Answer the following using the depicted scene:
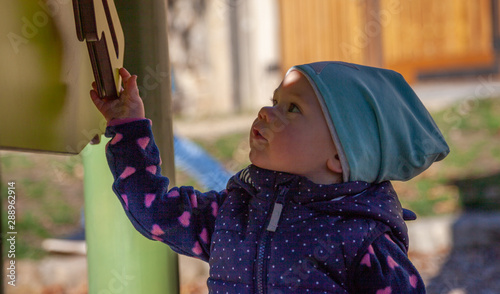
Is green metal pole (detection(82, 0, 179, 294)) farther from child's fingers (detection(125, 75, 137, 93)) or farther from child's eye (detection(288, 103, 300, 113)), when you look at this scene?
child's eye (detection(288, 103, 300, 113))

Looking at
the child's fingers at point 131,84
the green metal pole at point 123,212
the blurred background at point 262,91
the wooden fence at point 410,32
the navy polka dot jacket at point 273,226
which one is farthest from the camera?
the wooden fence at point 410,32

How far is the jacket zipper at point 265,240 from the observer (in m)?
1.14

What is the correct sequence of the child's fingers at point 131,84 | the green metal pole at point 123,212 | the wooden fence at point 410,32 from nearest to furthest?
the child's fingers at point 131,84, the green metal pole at point 123,212, the wooden fence at point 410,32

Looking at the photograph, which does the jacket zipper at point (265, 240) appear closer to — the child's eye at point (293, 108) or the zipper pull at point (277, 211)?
the zipper pull at point (277, 211)

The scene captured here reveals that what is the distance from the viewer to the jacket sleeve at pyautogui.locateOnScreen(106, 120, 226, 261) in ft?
4.08

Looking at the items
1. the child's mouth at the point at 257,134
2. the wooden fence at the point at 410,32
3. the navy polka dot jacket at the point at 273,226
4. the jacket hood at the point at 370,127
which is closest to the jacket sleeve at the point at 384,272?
the navy polka dot jacket at the point at 273,226

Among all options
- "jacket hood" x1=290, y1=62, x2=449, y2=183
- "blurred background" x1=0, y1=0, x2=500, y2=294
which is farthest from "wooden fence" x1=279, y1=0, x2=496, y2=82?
"jacket hood" x1=290, y1=62, x2=449, y2=183

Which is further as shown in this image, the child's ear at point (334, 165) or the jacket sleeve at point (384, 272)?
the child's ear at point (334, 165)

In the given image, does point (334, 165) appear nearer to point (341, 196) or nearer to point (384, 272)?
point (341, 196)

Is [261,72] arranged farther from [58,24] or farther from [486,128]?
[58,24]

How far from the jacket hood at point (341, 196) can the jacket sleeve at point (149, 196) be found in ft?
0.47

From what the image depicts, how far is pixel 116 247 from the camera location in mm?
1453

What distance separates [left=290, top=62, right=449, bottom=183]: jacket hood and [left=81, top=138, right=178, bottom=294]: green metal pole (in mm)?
522

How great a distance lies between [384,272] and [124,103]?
0.59 m
